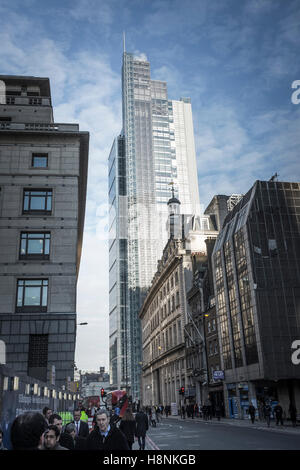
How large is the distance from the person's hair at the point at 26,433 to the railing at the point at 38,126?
113ft

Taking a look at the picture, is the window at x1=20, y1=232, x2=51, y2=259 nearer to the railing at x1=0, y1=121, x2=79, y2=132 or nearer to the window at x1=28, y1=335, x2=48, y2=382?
the window at x1=28, y1=335, x2=48, y2=382

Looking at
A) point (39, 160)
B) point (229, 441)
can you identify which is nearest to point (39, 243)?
point (39, 160)

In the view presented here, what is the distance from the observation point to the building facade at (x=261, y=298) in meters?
37.1

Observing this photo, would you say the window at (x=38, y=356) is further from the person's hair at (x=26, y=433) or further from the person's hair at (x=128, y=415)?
the person's hair at (x=26, y=433)

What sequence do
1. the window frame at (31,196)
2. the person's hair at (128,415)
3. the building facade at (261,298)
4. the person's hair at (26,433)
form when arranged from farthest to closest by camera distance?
the building facade at (261,298)
the window frame at (31,196)
the person's hair at (128,415)
the person's hair at (26,433)

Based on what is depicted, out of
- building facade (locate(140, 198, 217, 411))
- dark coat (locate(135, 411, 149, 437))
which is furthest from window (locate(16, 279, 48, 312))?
building facade (locate(140, 198, 217, 411))

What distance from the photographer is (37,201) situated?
33875 mm

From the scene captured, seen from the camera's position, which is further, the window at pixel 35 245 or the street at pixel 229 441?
the window at pixel 35 245

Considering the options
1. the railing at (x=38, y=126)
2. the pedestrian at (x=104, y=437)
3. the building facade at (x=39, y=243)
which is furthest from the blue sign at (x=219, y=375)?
the pedestrian at (x=104, y=437)

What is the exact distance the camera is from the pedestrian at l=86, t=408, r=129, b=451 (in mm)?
6322

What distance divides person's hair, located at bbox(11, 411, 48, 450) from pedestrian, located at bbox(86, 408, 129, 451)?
2.81 metres

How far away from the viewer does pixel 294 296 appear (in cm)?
3881

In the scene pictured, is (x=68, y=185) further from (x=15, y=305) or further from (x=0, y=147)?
(x=15, y=305)
